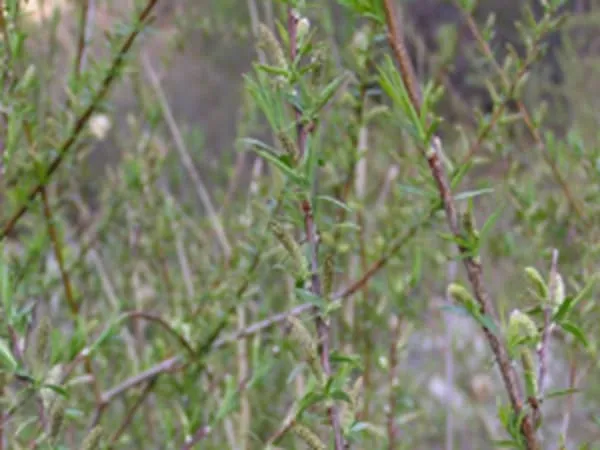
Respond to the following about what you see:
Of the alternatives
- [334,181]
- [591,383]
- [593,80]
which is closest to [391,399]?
[334,181]

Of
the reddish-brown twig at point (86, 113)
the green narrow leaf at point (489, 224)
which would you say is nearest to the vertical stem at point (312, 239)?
the green narrow leaf at point (489, 224)

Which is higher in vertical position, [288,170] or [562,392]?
[288,170]

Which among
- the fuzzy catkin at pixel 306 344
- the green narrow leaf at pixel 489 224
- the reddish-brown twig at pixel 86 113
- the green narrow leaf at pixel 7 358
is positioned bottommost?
the fuzzy catkin at pixel 306 344

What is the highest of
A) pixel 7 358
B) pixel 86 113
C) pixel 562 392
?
pixel 86 113

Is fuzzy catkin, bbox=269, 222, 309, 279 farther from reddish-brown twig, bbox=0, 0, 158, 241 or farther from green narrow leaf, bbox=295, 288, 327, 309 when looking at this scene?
reddish-brown twig, bbox=0, 0, 158, 241

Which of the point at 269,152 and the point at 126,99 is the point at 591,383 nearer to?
the point at 269,152

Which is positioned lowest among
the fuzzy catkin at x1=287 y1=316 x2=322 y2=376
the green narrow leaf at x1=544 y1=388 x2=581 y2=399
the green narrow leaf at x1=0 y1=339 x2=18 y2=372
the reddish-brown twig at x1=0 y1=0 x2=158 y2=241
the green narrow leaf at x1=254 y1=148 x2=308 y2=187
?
the green narrow leaf at x1=544 y1=388 x2=581 y2=399

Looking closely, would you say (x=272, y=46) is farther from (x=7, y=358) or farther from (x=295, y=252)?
(x=7, y=358)

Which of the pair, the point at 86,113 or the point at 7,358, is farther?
the point at 86,113

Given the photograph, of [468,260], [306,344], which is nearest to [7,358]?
[306,344]

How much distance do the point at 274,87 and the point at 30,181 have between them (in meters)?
0.44

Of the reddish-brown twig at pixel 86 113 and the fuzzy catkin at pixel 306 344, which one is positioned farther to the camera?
the reddish-brown twig at pixel 86 113

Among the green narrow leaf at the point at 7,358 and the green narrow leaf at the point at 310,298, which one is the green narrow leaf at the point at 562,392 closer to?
the green narrow leaf at the point at 310,298

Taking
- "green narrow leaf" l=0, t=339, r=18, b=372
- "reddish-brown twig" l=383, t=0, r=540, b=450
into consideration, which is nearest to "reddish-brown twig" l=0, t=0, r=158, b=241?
"green narrow leaf" l=0, t=339, r=18, b=372
